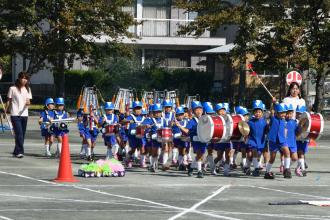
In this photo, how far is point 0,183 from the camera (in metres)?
17.7

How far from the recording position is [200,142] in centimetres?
2016

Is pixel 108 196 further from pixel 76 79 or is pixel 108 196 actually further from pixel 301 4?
pixel 76 79

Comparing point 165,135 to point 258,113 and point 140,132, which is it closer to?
point 140,132

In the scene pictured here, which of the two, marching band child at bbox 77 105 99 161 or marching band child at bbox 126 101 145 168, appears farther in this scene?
marching band child at bbox 77 105 99 161

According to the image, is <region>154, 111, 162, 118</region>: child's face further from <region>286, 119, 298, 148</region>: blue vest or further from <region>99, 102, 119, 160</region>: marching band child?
<region>286, 119, 298, 148</region>: blue vest

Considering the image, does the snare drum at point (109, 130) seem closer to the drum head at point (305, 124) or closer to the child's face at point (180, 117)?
the child's face at point (180, 117)

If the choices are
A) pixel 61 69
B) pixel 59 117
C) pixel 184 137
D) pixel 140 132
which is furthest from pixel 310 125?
pixel 61 69

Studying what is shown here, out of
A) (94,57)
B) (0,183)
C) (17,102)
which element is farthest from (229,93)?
(0,183)

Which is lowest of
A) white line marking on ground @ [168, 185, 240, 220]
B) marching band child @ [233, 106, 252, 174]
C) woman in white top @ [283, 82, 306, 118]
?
white line marking on ground @ [168, 185, 240, 220]

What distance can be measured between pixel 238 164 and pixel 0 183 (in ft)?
24.7

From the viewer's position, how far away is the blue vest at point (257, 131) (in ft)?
67.8

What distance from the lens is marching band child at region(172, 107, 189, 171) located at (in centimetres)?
2156

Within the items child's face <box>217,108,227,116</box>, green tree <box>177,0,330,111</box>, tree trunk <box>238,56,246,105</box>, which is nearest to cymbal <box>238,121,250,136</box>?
child's face <box>217,108,227,116</box>

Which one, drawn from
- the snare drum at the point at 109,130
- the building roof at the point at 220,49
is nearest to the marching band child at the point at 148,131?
the snare drum at the point at 109,130
